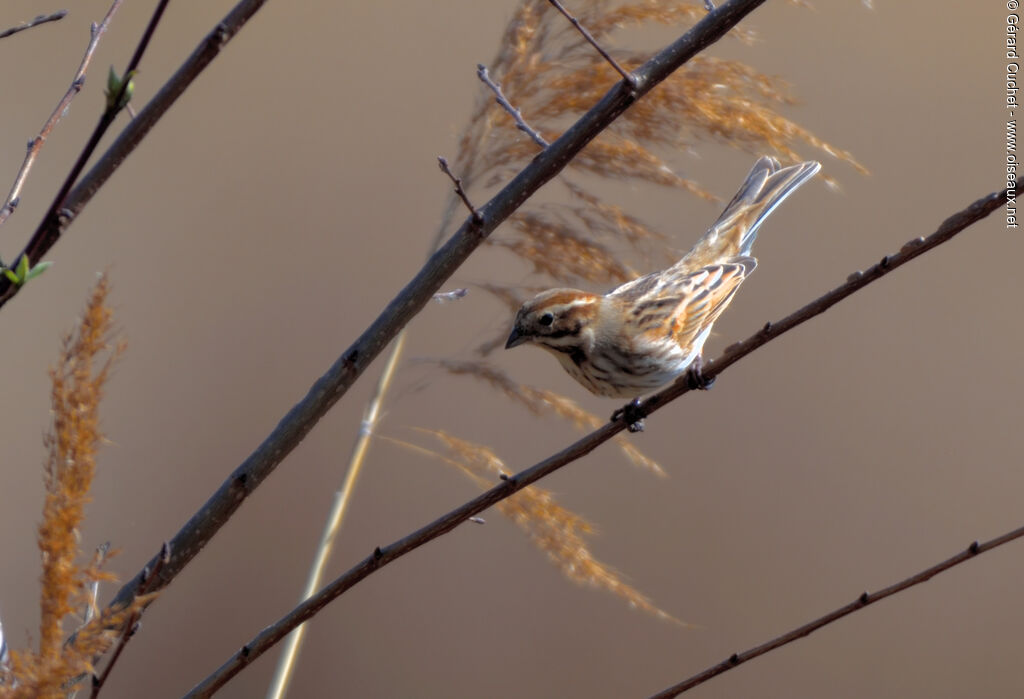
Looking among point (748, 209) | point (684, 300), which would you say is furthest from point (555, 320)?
point (748, 209)

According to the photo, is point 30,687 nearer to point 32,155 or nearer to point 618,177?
point 32,155

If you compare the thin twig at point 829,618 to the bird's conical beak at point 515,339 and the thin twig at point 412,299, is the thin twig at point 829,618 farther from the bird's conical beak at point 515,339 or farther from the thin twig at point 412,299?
the bird's conical beak at point 515,339

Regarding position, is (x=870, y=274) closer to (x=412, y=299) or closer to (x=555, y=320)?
(x=412, y=299)

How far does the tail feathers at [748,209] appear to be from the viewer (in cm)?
125

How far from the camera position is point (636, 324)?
3.67ft

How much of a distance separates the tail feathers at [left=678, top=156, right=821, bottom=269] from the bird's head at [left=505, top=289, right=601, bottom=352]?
192 millimetres

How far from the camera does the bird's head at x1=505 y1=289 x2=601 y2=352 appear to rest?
1.09 meters

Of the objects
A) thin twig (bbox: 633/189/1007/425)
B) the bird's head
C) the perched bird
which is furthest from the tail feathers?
thin twig (bbox: 633/189/1007/425)

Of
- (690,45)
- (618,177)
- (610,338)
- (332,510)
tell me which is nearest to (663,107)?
(618,177)

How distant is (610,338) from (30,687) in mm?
801

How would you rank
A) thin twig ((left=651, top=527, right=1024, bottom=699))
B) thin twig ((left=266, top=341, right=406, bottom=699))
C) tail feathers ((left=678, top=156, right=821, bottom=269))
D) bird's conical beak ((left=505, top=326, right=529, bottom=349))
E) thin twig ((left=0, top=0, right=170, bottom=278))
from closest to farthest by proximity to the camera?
thin twig ((left=0, top=0, right=170, bottom=278)), thin twig ((left=651, top=527, right=1024, bottom=699)), thin twig ((left=266, top=341, right=406, bottom=699)), bird's conical beak ((left=505, top=326, right=529, bottom=349)), tail feathers ((left=678, top=156, right=821, bottom=269))

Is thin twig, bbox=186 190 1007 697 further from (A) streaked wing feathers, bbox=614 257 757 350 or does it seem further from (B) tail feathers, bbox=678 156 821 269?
(B) tail feathers, bbox=678 156 821 269

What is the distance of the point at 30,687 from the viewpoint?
0.40 m

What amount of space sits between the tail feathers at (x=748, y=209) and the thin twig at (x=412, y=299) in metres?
0.70
